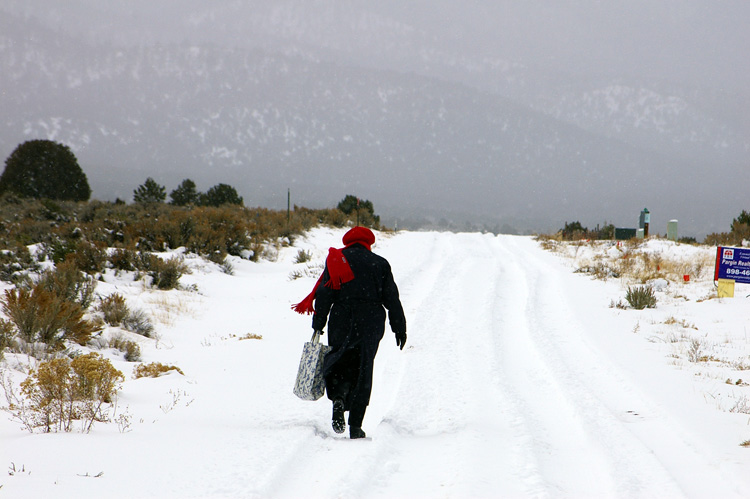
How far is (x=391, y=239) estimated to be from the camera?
23453 mm

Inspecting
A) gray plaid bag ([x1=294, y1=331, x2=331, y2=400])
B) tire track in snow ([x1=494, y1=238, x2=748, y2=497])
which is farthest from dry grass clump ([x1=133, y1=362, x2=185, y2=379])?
tire track in snow ([x1=494, y1=238, x2=748, y2=497])

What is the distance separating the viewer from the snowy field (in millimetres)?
3209

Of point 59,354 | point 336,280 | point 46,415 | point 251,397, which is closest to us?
point 46,415

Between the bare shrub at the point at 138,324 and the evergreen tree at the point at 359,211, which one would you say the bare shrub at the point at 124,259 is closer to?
the bare shrub at the point at 138,324

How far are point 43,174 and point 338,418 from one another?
39.0 m

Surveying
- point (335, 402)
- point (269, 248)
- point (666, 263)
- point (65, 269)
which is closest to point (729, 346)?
point (335, 402)

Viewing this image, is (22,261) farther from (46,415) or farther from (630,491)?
(630,491)

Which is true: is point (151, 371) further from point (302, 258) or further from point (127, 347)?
point (302, 258)

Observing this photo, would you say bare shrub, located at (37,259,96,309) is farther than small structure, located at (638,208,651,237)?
No

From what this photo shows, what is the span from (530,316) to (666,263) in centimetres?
885

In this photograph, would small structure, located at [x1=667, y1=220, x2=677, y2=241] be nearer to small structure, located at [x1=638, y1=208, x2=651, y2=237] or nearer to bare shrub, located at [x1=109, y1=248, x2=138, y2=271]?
small structure, located at [x1=638, y1=208, x2=651, y2=237]

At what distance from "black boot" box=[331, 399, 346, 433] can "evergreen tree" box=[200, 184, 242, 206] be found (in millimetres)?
33440

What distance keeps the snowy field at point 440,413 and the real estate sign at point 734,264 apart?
122cm

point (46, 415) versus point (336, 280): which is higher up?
point (336, 280)
